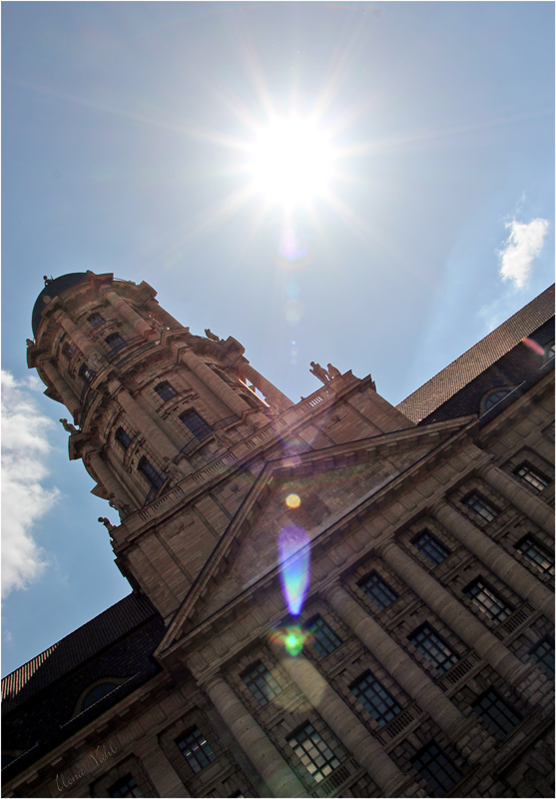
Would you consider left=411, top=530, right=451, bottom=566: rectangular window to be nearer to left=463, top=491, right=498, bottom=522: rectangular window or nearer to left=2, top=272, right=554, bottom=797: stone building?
left=2, top=272, right=554, bottom=797: stone building

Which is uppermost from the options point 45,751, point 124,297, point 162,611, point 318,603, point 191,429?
point 124,297

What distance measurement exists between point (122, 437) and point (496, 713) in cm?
2915

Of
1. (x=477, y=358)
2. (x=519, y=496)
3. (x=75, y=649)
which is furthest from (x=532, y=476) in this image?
(x=75, y=649)

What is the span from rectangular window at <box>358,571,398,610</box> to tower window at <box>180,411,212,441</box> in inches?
598

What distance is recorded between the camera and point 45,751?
922 inches

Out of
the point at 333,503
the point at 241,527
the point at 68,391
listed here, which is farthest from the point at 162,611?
the point at 68,391

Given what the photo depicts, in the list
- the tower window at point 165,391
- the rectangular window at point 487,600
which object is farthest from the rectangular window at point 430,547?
the tower window at point 165,391

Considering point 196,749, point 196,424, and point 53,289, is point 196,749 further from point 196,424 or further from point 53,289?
point 53,289

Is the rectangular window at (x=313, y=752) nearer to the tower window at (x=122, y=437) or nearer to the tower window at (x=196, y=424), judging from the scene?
the tower window at (x=196, y=424)

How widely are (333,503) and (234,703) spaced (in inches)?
357

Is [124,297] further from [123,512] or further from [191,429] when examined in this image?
[123,512]

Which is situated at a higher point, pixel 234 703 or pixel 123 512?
pixel 123 512

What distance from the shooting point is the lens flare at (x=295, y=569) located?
2517cm

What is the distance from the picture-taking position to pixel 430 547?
2609 centimetres
